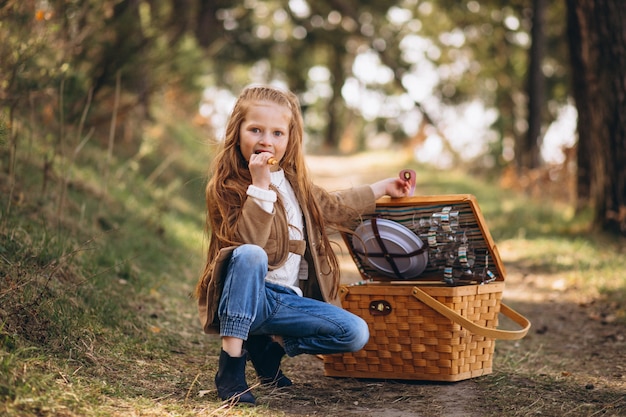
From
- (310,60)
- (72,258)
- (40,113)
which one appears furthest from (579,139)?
(310,60)

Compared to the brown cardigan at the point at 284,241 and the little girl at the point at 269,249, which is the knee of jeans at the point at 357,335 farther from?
the brown cardigan at the point at 284,241

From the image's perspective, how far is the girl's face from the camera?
3645mm

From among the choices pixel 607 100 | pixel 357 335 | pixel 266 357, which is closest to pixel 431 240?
pixel 357 335

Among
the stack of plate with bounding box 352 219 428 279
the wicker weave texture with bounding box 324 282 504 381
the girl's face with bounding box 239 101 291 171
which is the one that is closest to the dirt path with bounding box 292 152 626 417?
the wicker weave texture with bounding box 324 282 504 381

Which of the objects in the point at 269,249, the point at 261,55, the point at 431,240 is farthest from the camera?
the point at 261,55

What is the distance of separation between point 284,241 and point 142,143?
5.18m

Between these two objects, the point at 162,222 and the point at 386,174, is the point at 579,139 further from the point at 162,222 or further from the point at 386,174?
the point at 386,174

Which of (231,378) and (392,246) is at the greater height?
(392,246)

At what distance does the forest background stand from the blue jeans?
24.3 inches

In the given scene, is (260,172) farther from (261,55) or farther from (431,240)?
(261,55)

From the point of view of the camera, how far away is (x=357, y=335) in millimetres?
3512

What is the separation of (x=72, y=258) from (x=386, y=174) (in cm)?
1179

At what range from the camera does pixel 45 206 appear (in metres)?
5.47

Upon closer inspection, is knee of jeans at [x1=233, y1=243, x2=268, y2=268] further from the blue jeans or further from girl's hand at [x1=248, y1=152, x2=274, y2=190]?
girl's hand at [x1=248, y1=152, x2=274, y2=190]
